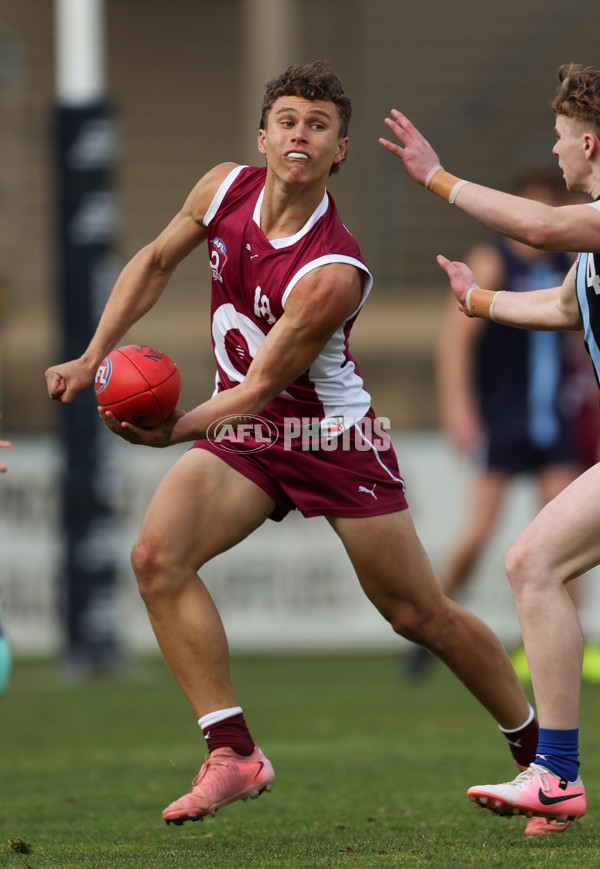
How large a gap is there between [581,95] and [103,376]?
1.64 meters

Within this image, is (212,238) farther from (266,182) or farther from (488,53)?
(488,53)

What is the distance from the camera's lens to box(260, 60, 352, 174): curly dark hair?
4.52 meters

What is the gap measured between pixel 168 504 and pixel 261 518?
1.07 feet

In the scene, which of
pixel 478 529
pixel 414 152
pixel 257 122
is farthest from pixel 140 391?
pixel 257 122

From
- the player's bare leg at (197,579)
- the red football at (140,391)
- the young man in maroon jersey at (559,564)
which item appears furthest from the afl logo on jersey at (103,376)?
the young man in maroon jersey at (559,564)

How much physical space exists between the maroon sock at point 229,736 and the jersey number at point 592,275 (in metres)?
1.78

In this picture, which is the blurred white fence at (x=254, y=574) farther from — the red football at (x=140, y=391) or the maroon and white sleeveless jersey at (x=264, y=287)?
the red football at (x=140, y=391)

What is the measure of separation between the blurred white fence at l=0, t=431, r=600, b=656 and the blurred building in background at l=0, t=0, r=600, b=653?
369 centimetres

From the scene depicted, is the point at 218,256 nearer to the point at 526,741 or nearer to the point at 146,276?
the point at 146,276

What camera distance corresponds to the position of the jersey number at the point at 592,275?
4.27 metres

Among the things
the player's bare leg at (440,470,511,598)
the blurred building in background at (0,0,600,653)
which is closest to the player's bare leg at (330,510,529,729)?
the player's bare leg at (440,470,511,598)

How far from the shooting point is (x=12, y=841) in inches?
168

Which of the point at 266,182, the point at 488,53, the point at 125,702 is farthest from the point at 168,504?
the point at 488,53

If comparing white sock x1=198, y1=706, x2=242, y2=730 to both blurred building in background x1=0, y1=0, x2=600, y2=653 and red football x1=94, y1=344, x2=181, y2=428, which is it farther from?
blurred building in background x1=0, y1=0, x2=600, y2=653
